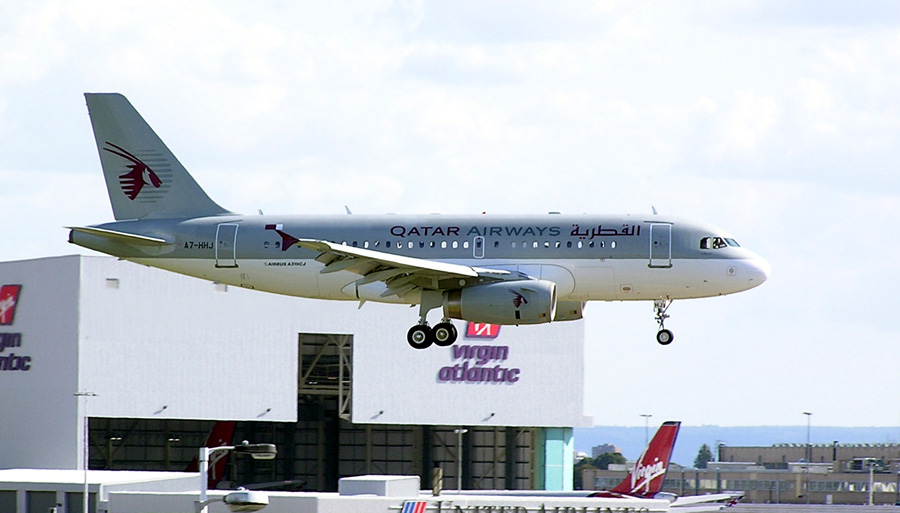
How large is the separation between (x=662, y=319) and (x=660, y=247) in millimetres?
4038

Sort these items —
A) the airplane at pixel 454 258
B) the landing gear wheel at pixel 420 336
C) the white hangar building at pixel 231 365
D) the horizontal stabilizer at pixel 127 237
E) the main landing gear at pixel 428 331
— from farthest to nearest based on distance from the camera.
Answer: the white hangar building at pixel 231 365, the horizontal stabilizer at pixel 127 237, the landing gear wheel at pixel 420 336, the main landing gear at pixel 428 331, the airplane at pixel 454 258

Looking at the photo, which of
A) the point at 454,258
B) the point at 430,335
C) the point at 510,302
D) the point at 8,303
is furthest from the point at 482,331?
the point at 510,302

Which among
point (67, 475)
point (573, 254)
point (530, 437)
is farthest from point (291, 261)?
point (530, 437)

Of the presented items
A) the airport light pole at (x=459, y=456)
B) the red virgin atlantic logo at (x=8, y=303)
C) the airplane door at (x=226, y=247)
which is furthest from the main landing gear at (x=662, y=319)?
the red virgin atlantic logo at (x=8, y=303)

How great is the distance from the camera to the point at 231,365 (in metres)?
92.9

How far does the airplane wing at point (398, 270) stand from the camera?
166 feet

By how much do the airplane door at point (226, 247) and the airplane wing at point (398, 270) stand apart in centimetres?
560

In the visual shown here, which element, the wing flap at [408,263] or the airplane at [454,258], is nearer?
the wing flap at [408,263]

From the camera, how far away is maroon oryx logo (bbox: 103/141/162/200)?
60.9 m

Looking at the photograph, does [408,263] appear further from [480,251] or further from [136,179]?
[136,179]

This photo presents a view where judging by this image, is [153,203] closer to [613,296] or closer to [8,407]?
[613,296]

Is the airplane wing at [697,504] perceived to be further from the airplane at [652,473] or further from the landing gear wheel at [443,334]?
the landing gear wheel at [443,334]

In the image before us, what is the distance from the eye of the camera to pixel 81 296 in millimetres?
92000

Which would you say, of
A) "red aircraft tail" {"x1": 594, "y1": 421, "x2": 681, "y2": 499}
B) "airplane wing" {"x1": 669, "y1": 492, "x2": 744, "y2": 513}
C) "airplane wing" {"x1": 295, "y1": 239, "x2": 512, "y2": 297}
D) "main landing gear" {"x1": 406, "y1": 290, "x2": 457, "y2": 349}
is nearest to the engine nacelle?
"airplane wing" {"x1": 295, "y1": 239, "x2": 512, "y2": 297}
